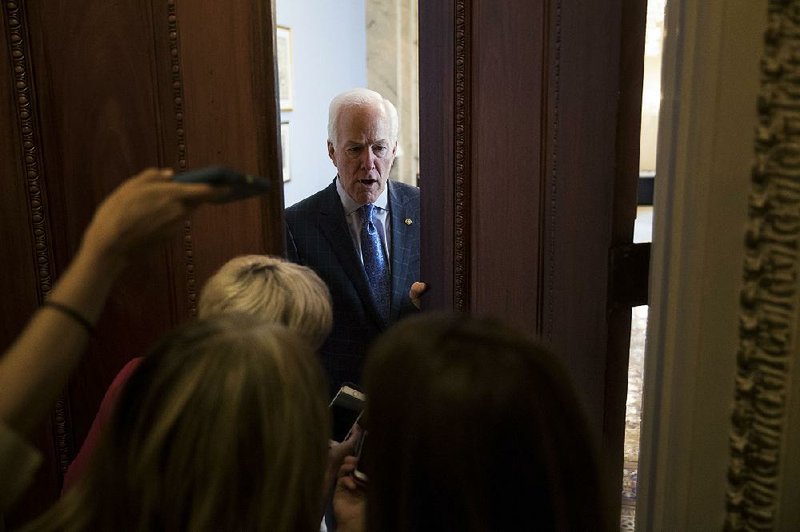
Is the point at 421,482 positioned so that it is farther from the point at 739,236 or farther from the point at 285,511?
the point at 739,236

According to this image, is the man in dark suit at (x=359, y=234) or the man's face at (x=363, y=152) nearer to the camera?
the man in dark suit at (x=359, y=234)

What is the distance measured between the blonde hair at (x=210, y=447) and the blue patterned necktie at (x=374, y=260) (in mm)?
1374

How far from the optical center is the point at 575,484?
2.14 ft

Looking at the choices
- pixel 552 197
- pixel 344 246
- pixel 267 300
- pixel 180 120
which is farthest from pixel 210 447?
pixel 344 246

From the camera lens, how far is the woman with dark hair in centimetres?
62

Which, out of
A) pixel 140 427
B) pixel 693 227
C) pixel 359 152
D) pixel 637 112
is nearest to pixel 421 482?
pixel 140 427

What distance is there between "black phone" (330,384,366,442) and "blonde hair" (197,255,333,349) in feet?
0.80

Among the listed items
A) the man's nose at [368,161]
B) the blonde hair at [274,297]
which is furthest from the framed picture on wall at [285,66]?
the blonde hair at [274,297]

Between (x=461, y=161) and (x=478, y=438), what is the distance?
1048mm

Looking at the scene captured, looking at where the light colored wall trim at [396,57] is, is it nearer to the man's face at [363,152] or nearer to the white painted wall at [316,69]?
the white painted wall at [316,69]

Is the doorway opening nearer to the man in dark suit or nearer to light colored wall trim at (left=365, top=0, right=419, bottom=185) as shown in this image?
the man in dark suit

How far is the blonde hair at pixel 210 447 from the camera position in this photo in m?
0.67

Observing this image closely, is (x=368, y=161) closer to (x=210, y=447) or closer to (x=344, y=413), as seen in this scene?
(x=344, y=413)

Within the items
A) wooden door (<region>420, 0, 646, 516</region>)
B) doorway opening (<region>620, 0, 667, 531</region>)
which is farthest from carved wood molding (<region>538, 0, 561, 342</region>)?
doorway opening (<region>620, 0, 667, 531</region>)
